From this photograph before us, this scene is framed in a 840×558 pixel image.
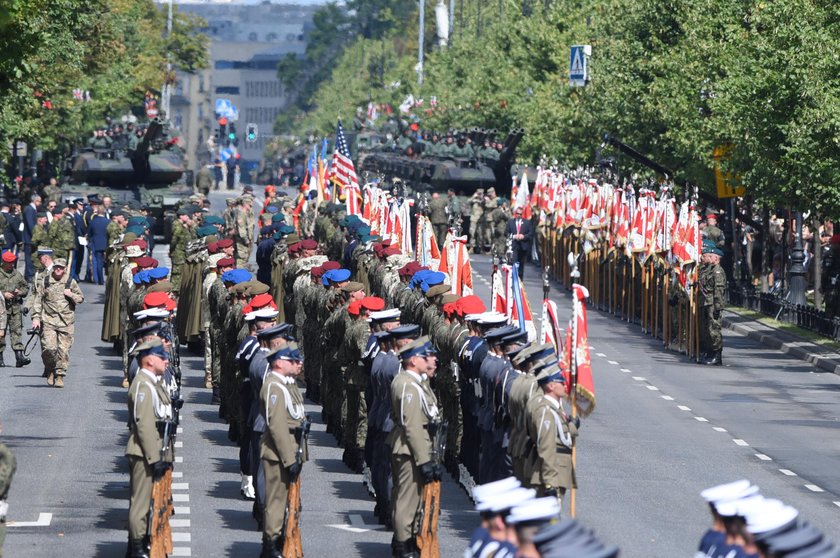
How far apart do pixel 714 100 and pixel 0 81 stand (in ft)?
59.9

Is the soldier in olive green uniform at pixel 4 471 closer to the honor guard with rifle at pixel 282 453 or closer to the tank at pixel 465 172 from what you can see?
the honor guard with rifle at pixel 282 453

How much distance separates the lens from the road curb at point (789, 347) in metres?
30.4

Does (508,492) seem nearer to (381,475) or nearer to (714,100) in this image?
(381,475)

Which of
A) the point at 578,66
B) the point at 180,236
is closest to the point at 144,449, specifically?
the point at 180,236

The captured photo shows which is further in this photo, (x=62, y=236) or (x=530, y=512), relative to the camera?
(x=62, y=236)

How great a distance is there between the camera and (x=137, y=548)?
15.0m

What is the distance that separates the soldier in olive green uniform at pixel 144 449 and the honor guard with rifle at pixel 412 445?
1.71 meters

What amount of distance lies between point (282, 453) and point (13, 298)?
1389 cm

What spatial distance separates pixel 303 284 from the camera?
1019 inches

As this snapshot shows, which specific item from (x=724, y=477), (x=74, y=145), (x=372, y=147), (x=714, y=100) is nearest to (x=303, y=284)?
(x=724, y=477)

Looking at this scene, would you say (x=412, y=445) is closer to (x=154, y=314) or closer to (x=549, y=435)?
(x=549, y=435)

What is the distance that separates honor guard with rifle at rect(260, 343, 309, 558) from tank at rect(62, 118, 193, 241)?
36504 mm

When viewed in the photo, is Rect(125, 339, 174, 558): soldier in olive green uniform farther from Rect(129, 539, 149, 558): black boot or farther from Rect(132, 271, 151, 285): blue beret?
Rect(132, 271, 151, 285): blue beret

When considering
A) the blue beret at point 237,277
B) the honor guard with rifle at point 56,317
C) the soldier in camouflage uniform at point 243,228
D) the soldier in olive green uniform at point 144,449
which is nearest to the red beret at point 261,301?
the soldier in olive green uniform at point 144,449
